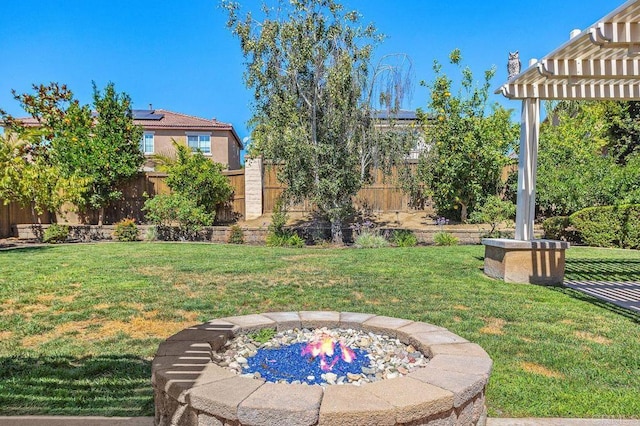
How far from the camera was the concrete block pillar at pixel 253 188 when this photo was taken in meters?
14.9

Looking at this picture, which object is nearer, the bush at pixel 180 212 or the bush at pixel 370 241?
the bush at pixel 370 241

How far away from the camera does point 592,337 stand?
3.61 metres

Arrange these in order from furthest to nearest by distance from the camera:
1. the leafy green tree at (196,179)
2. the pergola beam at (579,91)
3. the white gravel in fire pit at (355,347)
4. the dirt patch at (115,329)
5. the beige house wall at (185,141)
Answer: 1. the beige house wall at (185,141)
2. the leafy green tree at (196,179)
3. the pergola beam at (579,91)
4. the dirt patch at (115,329)
5. the white gravel in fire pit at (355,347)

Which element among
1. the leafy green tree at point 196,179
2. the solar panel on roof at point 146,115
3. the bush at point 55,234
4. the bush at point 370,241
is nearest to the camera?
the bush at point 370,241

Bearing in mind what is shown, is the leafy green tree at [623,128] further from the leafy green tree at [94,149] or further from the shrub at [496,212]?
the leafy green tree at [94,149]

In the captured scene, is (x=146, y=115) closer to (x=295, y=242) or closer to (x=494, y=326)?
(x=295, y=242)

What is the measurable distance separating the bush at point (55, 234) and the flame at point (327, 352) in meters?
12.6

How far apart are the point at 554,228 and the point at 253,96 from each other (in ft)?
29.5

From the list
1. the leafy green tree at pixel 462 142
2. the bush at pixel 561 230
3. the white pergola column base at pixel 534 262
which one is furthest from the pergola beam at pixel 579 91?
the leafy green tree at pixel 462 142

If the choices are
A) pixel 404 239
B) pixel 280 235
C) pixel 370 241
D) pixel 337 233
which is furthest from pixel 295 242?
pixel 404 239

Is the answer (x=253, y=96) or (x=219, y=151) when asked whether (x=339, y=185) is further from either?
(x=219, y=151)

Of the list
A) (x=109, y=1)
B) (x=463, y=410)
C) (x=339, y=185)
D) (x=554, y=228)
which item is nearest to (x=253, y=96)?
(x=339, y=185)

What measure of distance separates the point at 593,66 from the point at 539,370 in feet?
14.4

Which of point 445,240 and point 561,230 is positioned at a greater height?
point 561,230
